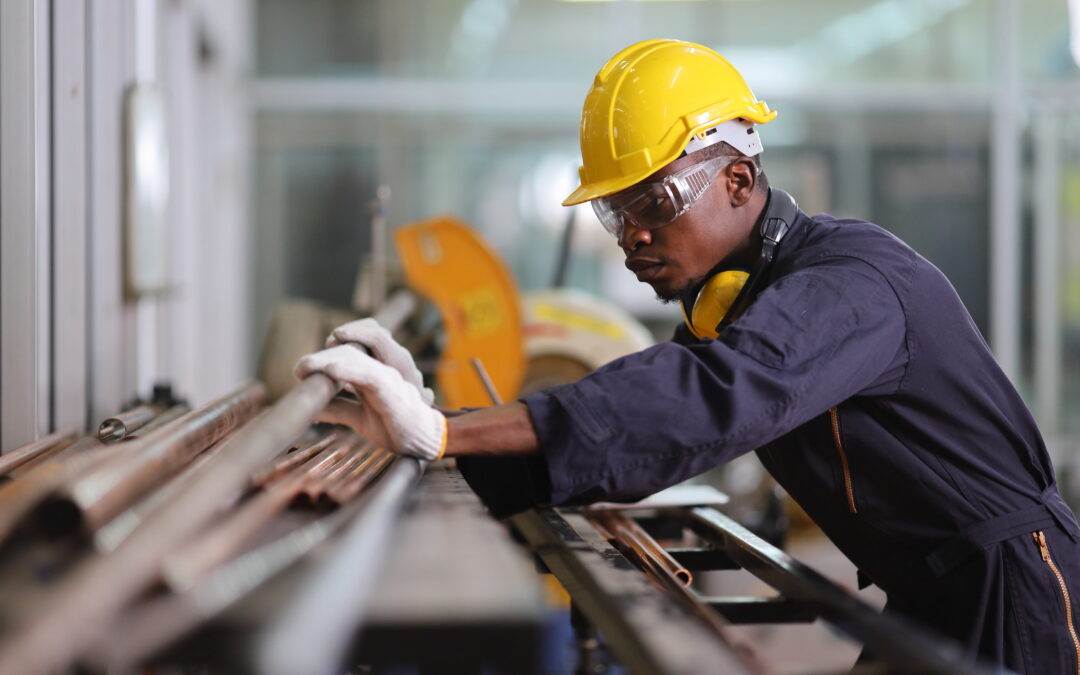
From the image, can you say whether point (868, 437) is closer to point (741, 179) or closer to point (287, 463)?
point (741, 179)

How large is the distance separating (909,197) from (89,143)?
5.29 m

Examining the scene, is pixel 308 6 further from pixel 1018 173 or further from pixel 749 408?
pixel 749 408

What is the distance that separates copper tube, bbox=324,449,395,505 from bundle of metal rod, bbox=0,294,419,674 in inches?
7.3

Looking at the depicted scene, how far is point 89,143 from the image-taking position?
2.66 m

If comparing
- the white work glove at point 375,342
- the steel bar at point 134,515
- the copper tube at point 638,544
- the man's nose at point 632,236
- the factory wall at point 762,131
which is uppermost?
the factory wall at point 762,131

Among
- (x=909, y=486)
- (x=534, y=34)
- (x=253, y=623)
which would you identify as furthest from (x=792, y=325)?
(x=534, y=34)

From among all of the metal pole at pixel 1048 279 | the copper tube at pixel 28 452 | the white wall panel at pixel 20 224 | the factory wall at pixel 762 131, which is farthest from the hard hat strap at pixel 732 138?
the metal pole at pixel 1048 279

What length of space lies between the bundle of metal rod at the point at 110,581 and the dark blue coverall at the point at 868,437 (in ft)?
1.48

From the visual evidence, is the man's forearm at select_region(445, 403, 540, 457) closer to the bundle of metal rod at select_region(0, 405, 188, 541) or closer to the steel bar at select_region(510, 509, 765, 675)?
the steel bar at select_region(510, 509, 765, 675)

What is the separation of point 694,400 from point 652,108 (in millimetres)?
Result: 630

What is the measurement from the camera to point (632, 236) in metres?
1.73

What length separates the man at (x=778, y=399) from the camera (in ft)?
4.14

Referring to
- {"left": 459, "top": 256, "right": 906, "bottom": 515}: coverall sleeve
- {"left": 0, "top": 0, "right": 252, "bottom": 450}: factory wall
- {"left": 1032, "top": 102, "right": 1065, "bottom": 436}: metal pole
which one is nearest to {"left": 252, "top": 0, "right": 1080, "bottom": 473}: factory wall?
{"left": 1032, "top": 102, "right": 1065, "bottom": 436}: metal pole

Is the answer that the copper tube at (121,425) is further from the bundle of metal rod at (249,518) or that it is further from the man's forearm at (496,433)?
the man's forearm at (496,433)
